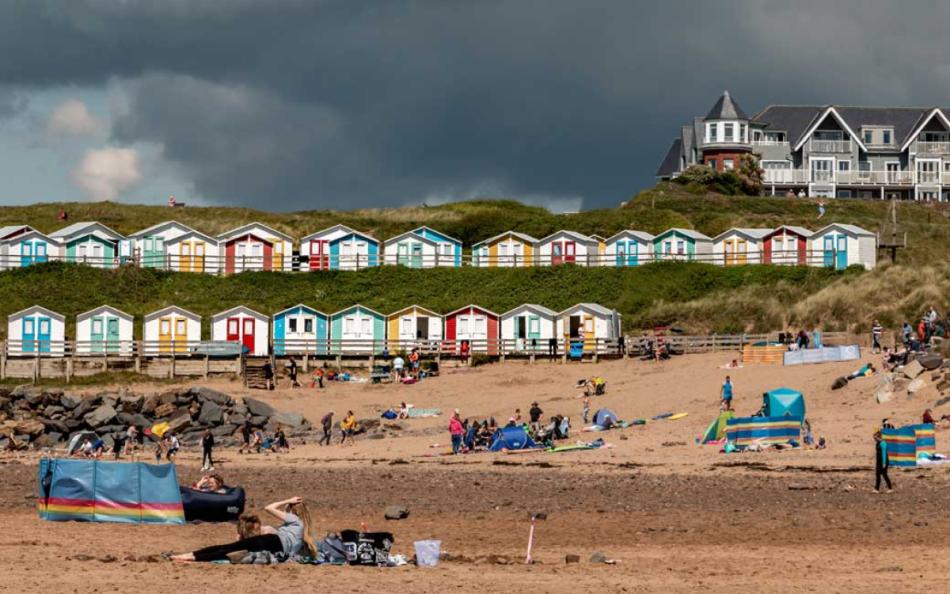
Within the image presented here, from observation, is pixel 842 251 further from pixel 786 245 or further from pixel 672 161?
pixel 672 161

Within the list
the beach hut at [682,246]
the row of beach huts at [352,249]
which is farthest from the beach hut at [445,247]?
the beach hut at [682,246]

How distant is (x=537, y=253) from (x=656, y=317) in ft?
45.1

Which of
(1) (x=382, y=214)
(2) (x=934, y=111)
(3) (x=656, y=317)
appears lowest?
(3) (x=656, y=317)

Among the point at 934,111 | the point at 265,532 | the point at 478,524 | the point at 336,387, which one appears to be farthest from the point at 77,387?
the point at 934,111

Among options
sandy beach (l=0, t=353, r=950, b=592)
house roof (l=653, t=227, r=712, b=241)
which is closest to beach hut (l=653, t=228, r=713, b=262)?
house roof (l=653, t=227, r=712, b=241)

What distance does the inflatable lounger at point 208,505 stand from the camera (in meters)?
27.4

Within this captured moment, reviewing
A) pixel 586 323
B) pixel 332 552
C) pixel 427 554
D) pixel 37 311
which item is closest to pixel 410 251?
pixel 586 323

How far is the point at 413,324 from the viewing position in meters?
69.9

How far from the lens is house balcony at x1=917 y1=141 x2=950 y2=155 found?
110688 mm

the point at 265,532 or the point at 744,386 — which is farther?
the point at 744,386

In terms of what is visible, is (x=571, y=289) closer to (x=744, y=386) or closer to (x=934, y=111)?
(x=744, y=386)

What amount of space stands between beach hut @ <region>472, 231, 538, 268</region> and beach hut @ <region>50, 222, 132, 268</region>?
18766mm

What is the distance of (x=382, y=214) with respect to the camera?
101 meters

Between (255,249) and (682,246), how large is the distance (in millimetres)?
22681
